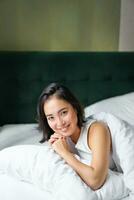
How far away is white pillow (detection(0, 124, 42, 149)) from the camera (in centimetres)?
206

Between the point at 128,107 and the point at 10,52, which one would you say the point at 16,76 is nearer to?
the point at 10,52

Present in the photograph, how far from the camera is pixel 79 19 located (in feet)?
7.96

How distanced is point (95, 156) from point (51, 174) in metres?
0.19

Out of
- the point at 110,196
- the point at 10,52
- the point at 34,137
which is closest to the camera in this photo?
the point at 110,196

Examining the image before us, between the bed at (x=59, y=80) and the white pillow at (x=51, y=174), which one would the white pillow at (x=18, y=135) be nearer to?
the bed at (x=59, y=80)

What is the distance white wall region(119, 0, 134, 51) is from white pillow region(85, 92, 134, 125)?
0.41 metres

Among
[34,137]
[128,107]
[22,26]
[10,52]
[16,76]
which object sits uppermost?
[22,26]

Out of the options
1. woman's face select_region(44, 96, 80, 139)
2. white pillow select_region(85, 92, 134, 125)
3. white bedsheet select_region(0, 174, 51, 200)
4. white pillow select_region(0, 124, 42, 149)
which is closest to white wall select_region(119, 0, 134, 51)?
white pillow select_region(85, 92, 134, 125)

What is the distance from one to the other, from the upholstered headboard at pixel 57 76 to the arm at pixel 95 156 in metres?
0.92

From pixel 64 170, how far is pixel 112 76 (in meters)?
1.21

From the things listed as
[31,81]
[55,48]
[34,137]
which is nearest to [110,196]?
[34,137]

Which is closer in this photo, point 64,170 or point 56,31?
point 64,170

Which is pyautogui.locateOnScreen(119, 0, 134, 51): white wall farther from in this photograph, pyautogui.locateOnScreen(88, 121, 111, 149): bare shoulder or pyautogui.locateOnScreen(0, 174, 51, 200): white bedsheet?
pyautogui.locateOnScreen(0, 174, 51, 200): white bedsheet

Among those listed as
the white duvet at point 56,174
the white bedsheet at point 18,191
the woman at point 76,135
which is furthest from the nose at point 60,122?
the white bedsheet at point 18,191
